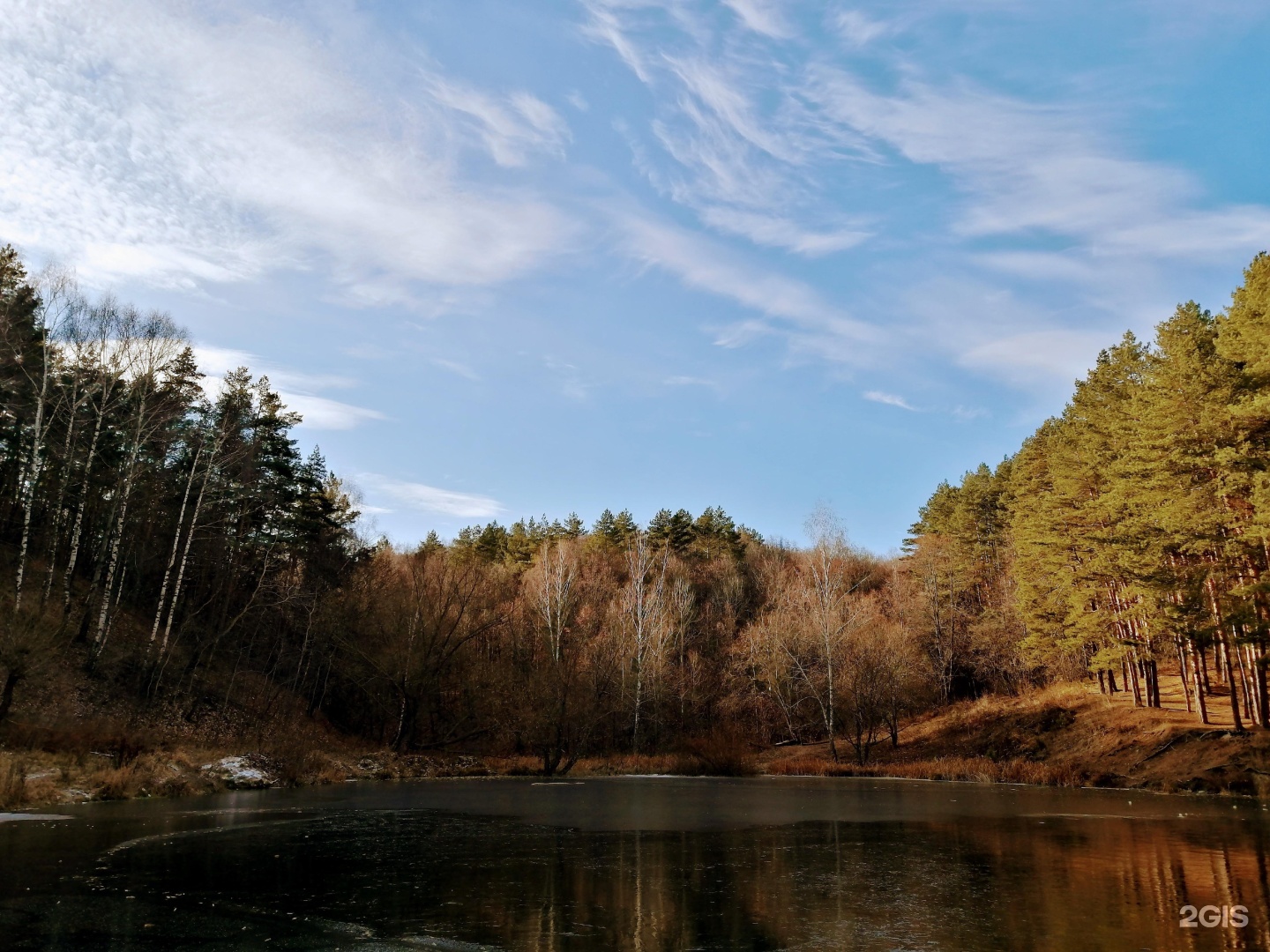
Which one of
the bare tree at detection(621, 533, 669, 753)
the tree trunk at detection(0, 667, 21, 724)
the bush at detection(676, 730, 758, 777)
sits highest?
the bare tree at detection(621, 533, 669, 753)

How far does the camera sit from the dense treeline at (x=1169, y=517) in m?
27.7

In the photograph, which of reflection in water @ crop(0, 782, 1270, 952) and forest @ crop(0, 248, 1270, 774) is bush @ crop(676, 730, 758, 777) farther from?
reflection in water @ crop(0, 782, 1270, 952)

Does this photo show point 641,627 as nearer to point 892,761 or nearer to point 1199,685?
point 892,761

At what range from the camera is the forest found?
2988 cm

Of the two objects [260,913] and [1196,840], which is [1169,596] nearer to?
[1196,840]

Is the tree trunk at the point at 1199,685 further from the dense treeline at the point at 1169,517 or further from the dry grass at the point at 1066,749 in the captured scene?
the dry grass at the point at 1066,749

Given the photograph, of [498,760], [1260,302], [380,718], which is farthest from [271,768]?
[1260,302]

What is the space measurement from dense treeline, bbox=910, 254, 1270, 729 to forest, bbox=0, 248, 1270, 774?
0.14 metres

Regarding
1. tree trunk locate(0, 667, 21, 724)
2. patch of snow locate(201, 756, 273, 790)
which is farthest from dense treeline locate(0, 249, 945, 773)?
patch of snow locate(201, 756, 273, 790)

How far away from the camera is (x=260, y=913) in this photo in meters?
9.35

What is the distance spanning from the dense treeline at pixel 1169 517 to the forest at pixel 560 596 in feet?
0.47

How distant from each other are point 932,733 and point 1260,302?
33.9m

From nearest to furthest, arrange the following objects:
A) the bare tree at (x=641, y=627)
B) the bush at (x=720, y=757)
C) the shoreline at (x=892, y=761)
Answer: the shoreline at (x=892, y=761) → the bush at (x=720, y=757) → the bare tree at (x=641, y=627)

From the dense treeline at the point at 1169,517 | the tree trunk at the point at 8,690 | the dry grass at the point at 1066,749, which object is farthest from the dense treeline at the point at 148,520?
the dense treeline at the point at 1169,517
